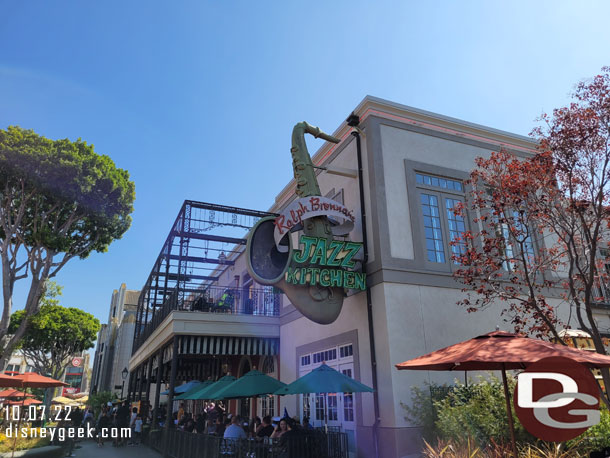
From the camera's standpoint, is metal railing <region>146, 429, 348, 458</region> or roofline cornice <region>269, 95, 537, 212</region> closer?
metal railing <region>146, 429, 348, 458</region>

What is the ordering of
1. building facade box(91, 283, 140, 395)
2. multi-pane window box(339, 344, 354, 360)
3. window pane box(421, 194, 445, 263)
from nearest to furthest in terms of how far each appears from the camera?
multi-pane window box(339, 344, 354, 360)
window pane box(421, 194, 445, 263)
building facade box(91, 283, 140, 395)

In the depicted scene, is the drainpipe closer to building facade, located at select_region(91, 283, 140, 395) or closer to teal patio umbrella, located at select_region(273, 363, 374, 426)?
teal patio umbrella, located at select_region(273, 363, 374, 426)

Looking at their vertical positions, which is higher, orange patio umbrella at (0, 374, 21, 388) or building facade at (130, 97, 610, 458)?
building facade at (130, 97, 610, 458)

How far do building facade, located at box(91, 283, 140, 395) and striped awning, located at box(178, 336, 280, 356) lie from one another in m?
44.9

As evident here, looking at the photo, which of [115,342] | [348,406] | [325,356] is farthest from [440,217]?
[115,342]

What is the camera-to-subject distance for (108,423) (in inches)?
877

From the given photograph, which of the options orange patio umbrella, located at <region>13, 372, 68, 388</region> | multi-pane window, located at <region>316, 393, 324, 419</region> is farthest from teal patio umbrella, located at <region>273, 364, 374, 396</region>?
orange patio umbrella, located at <region>13, 372, 68, 388</region>

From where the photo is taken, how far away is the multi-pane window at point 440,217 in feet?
40.1

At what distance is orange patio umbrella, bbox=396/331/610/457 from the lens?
5.13 m

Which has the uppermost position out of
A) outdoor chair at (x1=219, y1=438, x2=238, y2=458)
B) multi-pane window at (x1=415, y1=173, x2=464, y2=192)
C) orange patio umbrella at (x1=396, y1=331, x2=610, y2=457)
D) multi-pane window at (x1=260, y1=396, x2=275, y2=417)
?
multi-pane window at (x1=415, y1=173, x2=464, y2=192)

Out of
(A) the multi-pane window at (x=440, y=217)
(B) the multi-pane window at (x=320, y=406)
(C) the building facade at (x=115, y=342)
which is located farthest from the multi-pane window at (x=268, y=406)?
(C) the building facade at (x=115, y=342)

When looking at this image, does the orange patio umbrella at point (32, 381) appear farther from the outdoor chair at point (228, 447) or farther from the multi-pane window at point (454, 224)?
the multi-pane window at point (454, 224)

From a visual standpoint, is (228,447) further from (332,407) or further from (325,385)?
(332,407)

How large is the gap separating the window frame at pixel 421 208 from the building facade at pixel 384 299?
3cm
